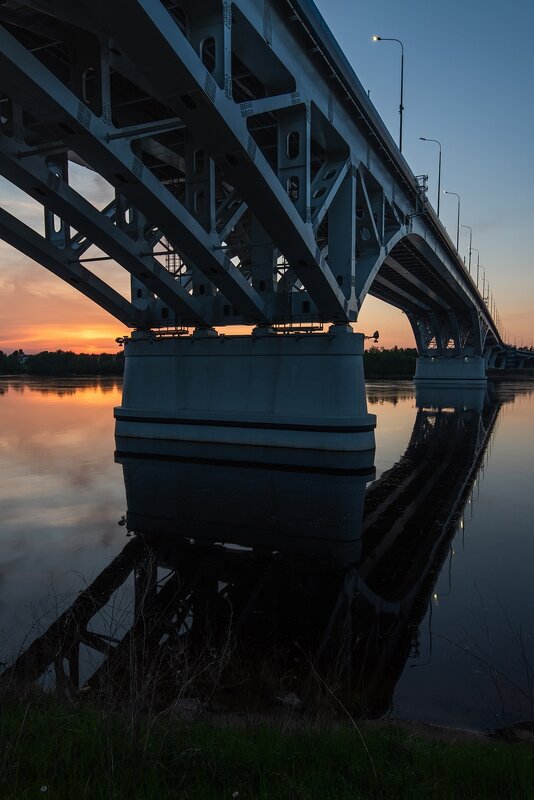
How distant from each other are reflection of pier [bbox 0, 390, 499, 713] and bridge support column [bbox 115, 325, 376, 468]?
9.78ft

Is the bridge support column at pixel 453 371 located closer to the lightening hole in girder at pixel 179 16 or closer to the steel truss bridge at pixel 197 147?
the steel truss bridge at pixel 197 147

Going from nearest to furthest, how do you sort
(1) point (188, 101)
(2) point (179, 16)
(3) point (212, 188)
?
(1) point (188, 101) < (2) point (179, 16) < (3) point (212, 188)

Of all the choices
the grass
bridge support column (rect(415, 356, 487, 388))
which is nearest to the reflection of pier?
the grass

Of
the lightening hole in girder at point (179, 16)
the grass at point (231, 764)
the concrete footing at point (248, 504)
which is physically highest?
the lightening hole in girder at point (179, 16)

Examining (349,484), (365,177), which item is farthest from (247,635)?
(365,177)

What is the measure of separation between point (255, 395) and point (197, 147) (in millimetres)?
8023

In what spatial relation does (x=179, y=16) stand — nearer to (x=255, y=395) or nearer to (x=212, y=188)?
(x=212, y=188)

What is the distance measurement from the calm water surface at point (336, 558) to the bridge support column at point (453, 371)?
54969 mm

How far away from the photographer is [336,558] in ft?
29.0

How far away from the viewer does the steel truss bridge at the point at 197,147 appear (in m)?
10.7

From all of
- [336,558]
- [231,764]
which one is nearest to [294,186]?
[336,558]

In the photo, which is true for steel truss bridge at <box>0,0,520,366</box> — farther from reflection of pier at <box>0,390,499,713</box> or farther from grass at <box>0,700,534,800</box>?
grass at <box>0,700,534,800</box>

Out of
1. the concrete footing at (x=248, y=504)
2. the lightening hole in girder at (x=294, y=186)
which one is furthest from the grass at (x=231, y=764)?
the lightening hole in girder at (x=294, y=186)

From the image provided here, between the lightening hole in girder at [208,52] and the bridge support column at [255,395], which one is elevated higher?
the lightening hole in girder at [208,52]
